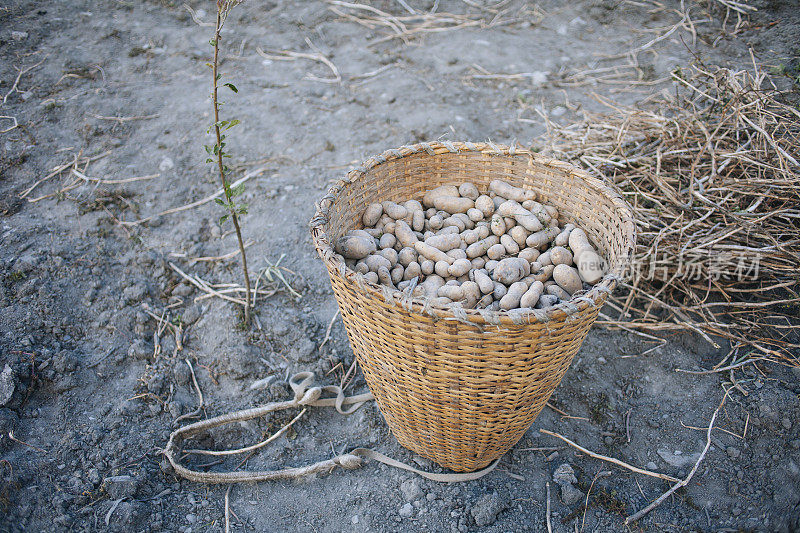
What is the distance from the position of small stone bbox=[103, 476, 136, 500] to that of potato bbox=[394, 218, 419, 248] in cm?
115

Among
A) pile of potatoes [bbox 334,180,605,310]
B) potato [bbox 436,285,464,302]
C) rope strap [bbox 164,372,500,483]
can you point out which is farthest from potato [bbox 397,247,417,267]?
rope strap [bbox 164,372,500,483]

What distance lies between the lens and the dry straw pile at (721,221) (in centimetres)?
206

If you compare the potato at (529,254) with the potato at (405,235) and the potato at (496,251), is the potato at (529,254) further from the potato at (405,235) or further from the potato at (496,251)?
the potato at (405,235)

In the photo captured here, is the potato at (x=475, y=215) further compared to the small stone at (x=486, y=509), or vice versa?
the potato at (x=475, y=215)

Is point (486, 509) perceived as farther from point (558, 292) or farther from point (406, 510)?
point (558, 292)

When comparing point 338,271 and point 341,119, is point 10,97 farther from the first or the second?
point 338,271

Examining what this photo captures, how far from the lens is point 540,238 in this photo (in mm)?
1716

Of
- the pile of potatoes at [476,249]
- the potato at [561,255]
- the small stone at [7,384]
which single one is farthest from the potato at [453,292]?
the small stone at [7,384]

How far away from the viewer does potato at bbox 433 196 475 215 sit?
1860 millimetres

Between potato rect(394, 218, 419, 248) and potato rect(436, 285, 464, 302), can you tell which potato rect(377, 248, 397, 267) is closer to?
potato rect(394, 218, 419, 248)

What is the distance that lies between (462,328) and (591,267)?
54cm

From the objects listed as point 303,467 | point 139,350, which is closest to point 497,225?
point 303,467

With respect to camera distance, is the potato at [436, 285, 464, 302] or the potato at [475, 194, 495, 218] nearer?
the potato at [436, 285, 464, 302]

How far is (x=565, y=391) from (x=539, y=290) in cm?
73
